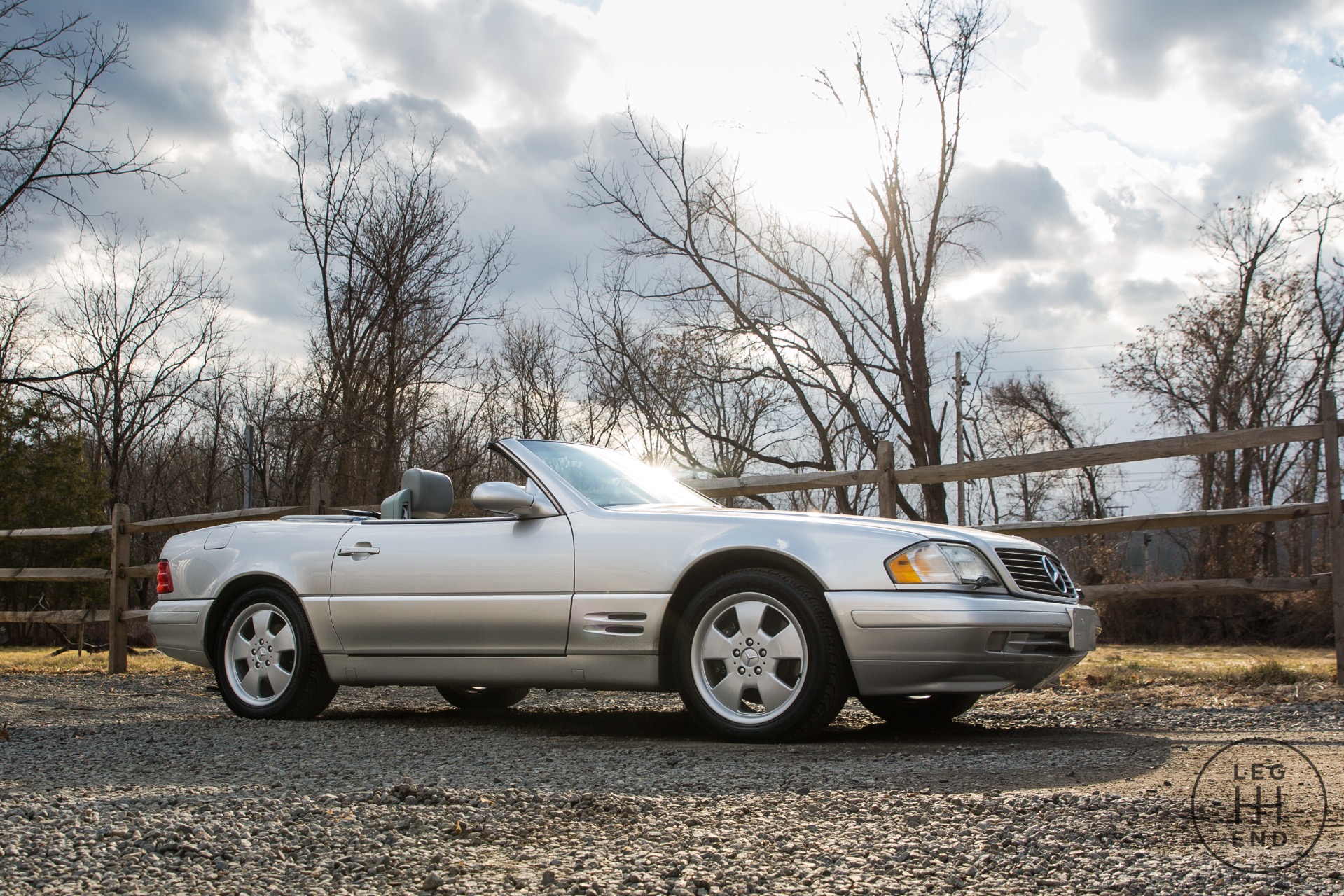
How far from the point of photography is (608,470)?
5.81m

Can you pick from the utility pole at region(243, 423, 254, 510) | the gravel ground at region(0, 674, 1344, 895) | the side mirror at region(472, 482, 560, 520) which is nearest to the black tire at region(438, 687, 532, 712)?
the gravel ground at region(0, 674, 1344, 895)

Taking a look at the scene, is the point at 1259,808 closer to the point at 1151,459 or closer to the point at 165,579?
the point at 1151,459

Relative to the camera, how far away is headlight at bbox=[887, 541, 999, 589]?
455 cm

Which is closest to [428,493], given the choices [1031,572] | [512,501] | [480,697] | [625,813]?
[512,501]

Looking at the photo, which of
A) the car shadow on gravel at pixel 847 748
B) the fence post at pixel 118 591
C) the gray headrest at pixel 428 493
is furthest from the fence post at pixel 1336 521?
the fence post at pixel 118 591

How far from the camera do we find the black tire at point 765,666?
4570 millimetres

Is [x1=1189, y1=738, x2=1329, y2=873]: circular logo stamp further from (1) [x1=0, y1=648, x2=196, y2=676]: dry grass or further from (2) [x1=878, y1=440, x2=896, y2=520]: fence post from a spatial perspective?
(1) [x1=0, y1=648, x2=196, y2=676]: dry grass

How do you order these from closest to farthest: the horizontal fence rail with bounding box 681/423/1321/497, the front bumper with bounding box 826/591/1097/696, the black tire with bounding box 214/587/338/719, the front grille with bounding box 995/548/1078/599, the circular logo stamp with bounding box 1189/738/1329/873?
the circular logo stamp with bounding box 1189/738/1329/873
the front bumper with bounding box 826/591/1097/696
the front grille with bounding box 995/548/1078/599
the black tire with bounding box 214/587/338/719
the horizontal fence rail with bounding box 681/423/1321/497

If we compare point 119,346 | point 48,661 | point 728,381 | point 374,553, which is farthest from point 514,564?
point 119,346

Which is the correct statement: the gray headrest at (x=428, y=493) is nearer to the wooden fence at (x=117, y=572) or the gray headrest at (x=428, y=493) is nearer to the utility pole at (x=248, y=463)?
the wooden fence at (x=117, y=572)

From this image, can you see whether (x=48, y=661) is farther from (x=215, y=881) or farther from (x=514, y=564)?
(x=215, y=881)

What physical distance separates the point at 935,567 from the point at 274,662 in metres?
3.66

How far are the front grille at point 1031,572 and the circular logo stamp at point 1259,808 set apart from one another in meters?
1.12

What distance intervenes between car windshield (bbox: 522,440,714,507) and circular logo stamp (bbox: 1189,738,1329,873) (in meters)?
2.82
